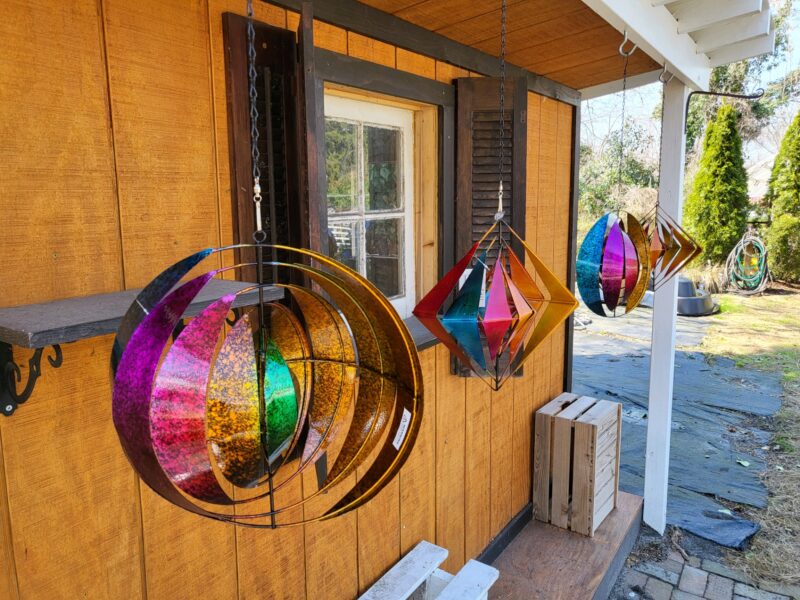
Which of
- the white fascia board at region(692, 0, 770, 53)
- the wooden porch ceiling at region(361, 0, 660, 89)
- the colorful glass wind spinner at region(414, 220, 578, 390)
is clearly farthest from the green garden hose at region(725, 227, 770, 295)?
the colorful glass wind spinner at region(414, 220, 578, 390)

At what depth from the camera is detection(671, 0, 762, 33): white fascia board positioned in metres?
2.51

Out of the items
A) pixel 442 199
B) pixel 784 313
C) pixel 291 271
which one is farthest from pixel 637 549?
pixel 784 313

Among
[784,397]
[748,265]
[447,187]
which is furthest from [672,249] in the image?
[748,265]

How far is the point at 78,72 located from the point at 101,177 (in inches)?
7.8

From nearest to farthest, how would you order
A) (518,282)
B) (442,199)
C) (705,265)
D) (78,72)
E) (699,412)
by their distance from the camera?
(78,72)
(518,282)
(442,199)
(699,412)
(705,265)

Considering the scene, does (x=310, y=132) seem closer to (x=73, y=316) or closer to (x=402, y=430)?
(x=73, y=316)

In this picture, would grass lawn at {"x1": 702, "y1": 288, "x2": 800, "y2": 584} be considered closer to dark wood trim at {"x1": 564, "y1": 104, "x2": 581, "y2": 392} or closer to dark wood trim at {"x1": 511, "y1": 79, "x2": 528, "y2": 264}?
dark wood trim at {"x1": 564, "y1": 104, "x2": 581, "y2": 392}

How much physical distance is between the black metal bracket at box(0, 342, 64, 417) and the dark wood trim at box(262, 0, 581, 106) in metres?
1.01

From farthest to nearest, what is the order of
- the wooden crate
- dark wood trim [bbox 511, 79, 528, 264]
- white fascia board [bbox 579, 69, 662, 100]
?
white fascia board [bbox 579, 69, 662, 100]
the wooden crate
dark wood trim [bbox 511, 79, 528, 264]

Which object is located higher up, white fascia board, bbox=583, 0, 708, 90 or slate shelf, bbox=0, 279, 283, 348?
white fascia board, bbox=583, 0, 708, 90

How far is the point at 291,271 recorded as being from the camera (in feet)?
4.93

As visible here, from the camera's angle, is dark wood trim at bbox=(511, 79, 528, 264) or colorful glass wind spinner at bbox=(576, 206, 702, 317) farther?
dark wood trim at bbox=(511, 79, 528, 264)

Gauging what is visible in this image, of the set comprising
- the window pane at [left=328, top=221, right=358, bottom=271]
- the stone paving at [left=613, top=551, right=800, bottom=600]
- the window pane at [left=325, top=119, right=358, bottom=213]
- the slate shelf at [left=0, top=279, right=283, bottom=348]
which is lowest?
the stone paving at [left=613, top=551, right=800, bottom=600]

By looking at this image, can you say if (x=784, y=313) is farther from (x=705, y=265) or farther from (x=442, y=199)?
(x=442, y=199)
